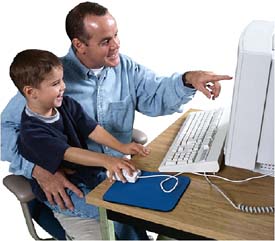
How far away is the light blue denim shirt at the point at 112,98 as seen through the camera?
154 cm

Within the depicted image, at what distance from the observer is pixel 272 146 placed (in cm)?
116

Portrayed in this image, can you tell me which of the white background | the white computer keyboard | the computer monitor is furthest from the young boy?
the white background

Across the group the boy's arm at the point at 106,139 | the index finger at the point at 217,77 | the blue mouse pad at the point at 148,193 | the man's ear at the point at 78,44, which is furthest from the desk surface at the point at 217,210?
the man's ear at the point at 78,44

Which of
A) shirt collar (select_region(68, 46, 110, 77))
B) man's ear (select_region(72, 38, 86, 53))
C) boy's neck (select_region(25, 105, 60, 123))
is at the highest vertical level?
man's ear (select_region(72, 38, 86, 53))

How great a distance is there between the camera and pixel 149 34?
2502mm

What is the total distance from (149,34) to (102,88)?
0.96m

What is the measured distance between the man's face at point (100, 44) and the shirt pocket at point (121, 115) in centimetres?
17

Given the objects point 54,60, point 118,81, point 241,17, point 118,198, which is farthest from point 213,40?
point 118,198

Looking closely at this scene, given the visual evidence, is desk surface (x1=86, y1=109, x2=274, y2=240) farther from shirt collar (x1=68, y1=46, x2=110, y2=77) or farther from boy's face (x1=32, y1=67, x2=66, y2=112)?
shirt collar (x1=68, y1=46, x2=110, y2=77)

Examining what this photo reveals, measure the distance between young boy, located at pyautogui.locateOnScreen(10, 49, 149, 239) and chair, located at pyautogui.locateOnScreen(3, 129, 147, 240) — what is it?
39 millimetres

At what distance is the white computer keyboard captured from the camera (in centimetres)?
130

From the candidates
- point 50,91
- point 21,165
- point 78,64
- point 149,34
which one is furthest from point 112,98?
point 149,34

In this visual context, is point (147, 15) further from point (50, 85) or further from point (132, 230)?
point (132, 230)

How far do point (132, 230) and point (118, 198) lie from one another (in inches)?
12.8
